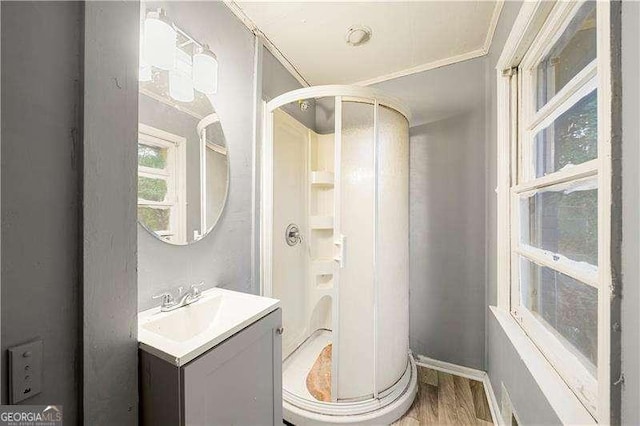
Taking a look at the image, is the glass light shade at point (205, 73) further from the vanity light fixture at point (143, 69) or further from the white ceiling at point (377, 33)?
the white ceiling at point (377, 33)

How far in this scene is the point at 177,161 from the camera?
111cm

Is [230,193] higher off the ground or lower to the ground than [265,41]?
lower

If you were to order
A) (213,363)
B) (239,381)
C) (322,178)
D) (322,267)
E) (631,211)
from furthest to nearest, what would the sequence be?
(322,267), (322,178), (239,381), (213,363), (631,211)

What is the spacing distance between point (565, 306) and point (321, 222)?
1400mm

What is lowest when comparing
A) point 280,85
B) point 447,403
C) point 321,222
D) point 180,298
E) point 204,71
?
point 447,403

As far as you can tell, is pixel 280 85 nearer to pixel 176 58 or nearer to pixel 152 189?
pixel 176 58

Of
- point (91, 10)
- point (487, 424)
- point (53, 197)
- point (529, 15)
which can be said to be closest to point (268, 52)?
point (91, 10)

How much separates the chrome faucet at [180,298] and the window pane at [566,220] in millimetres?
1458

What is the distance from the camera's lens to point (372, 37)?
1.62 m

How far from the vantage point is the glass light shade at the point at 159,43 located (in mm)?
985

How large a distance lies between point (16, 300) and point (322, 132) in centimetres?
191

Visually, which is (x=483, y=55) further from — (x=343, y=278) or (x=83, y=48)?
(x=83, y=48)

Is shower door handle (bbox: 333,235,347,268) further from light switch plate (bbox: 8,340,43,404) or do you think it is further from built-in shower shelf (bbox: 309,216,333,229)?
light switch plate (bbox: 8,340,43,404)

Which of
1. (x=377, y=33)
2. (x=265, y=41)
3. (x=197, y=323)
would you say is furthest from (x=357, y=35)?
(x=197, y=323)
